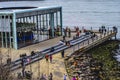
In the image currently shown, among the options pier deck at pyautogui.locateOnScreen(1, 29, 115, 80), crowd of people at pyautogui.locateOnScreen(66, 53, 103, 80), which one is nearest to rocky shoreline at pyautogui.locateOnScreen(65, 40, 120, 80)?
crowd of people at pyautogui.locateOnScreen(66, 53, 103, 80)

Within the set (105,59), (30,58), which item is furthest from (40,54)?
(105,59)

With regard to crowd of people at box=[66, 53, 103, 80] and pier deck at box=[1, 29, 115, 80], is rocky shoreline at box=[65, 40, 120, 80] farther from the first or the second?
pier deck at box=[1, 29, 115, 80]

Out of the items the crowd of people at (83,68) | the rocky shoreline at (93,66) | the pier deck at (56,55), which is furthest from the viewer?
the rocky shoreline at (93,66)

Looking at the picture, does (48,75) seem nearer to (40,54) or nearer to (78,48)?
(40,54)

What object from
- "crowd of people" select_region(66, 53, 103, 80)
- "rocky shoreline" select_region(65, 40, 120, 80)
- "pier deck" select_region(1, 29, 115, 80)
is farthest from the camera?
"rocky shoreline" select_region(65, 40, 120, 80)

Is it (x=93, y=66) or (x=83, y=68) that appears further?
(x=93, y=66)

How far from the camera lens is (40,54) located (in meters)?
38.6

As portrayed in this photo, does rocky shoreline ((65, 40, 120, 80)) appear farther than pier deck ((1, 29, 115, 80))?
Yes

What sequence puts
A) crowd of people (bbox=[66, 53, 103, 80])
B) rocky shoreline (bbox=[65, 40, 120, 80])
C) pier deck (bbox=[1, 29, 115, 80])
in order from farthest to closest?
rocky shoreline (bbox=[65, 40, 120, 80]) < crowd of people (bbox=[66, 53, 103, 80]) < pier deck (bbox=[1, 29, 115, 80])

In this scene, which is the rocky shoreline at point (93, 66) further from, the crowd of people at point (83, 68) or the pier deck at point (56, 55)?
the pier deck at point (56, 55)

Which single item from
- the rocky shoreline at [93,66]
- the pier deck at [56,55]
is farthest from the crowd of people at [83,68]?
the pier deck at [56,55]

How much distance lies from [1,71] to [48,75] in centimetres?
1735

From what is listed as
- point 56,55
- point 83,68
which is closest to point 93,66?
point 83,68

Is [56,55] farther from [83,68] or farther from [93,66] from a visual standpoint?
[93,66]
